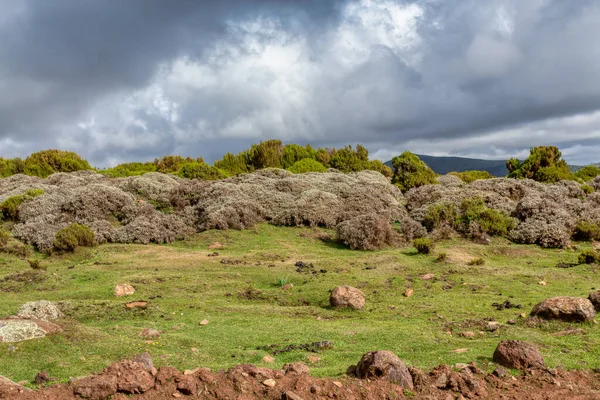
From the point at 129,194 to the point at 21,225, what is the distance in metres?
5.52

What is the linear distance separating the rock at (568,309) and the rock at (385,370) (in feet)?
15.0

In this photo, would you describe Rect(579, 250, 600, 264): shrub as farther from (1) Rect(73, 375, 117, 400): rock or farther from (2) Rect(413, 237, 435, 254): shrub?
(1) Rect(73, 375, 117, 400): rock

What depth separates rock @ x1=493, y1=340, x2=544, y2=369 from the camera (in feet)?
21.0

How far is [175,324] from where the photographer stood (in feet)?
31.6

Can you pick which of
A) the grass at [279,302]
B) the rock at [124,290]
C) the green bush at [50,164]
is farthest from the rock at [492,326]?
the green bush at [50,164]

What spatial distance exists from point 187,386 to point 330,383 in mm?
1633

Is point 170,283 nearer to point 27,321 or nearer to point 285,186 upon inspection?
point 27,321

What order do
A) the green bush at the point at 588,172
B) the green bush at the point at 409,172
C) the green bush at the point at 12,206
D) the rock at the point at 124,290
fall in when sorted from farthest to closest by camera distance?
the green bush at the point at 588,172 → the green bush at the point at 409,172 → the green bush at the point at 12,206 → the rock at the point at 124,290

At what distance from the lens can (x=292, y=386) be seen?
555cm

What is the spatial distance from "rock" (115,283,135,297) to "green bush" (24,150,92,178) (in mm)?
38082

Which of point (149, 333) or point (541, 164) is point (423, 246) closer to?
point (149, 333)

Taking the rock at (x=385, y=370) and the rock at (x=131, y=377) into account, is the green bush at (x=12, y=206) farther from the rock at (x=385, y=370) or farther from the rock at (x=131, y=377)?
the rock at (x=385, y=370)

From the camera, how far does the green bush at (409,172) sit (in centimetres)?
3381

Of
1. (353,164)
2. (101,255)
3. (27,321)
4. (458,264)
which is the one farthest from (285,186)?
(27,321)
